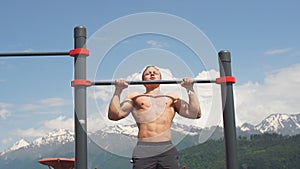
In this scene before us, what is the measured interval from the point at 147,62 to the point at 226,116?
84cm

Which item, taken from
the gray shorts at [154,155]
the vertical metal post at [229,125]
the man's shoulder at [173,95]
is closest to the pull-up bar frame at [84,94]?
the vertical metal post at [229,125]

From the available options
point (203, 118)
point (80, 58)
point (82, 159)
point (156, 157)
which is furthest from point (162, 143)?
point (80, 58)

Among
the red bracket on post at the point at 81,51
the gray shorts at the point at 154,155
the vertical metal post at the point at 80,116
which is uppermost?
the red bracket on post at the point at 81,51

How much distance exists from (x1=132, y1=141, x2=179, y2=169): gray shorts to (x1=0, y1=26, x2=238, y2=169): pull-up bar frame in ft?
1.43

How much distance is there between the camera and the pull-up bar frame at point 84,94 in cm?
355

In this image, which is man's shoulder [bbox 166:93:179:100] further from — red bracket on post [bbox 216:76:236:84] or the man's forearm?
red bracket on post [bbox 216:76:236:84]

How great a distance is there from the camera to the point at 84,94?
360cm

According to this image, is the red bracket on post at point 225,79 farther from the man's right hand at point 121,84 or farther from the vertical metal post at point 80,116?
the vertical metal post at point 80,116

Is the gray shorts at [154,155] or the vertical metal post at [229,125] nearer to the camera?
the gray shorts at [154,155]

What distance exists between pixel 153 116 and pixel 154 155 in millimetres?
302

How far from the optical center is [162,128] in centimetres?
349

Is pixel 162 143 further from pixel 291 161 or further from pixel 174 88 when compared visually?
pixel 291 161

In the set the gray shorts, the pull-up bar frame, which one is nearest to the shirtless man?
the gray shorts

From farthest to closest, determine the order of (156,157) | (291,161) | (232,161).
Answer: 1. (291,161)
2. (232,161)
3. (156,157)
